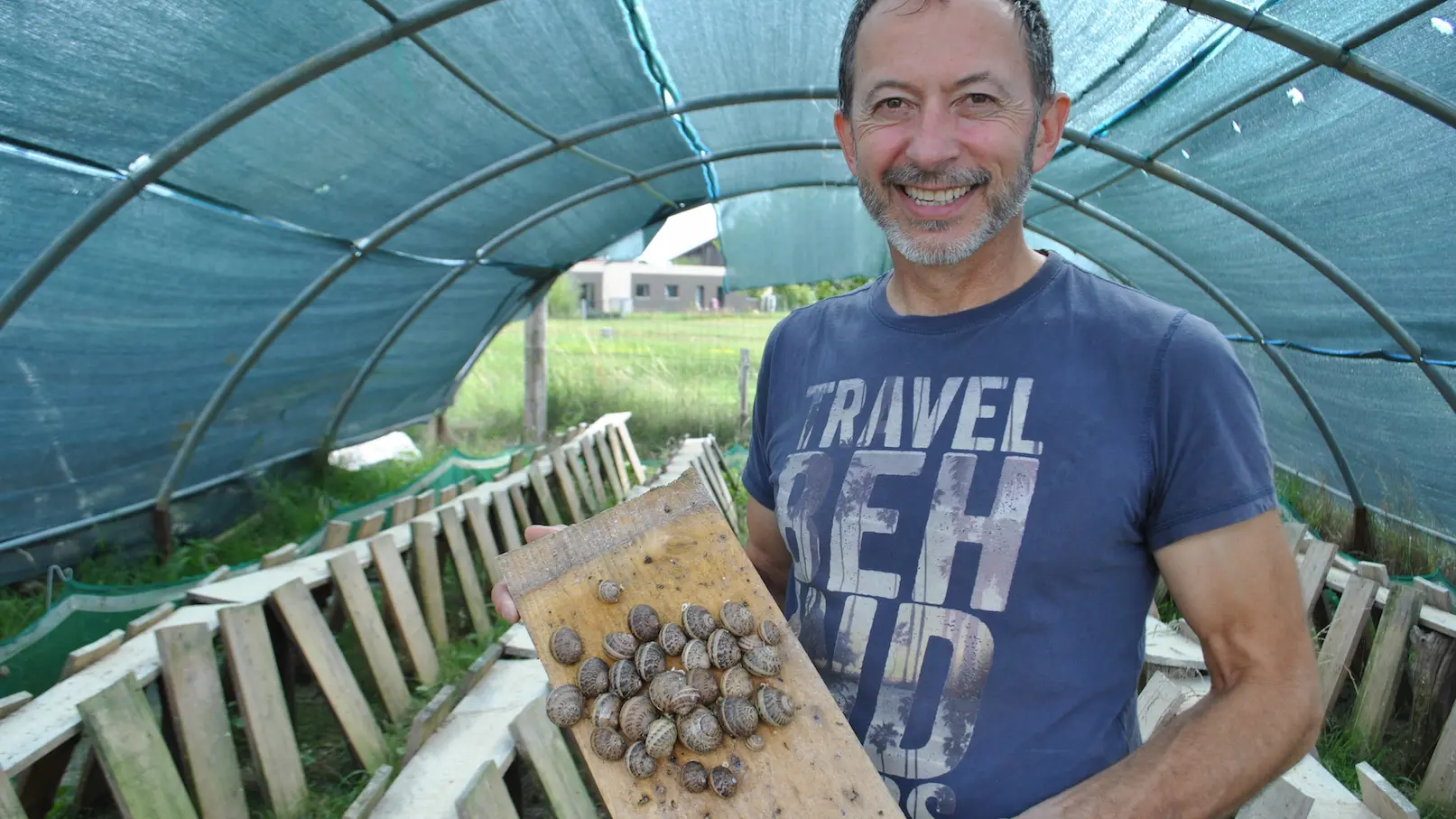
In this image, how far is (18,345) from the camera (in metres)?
4.56

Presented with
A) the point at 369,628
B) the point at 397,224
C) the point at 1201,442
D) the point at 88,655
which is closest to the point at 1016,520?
the point at 1201,442

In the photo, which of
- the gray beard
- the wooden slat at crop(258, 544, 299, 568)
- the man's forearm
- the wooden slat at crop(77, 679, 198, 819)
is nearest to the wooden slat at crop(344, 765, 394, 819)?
the wooden slat at crop(77, 679, 198, 819)

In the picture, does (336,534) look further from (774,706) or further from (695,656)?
(774,706)

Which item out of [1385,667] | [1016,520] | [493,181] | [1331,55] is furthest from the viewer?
[493,181]

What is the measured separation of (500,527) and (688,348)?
33.0 feet

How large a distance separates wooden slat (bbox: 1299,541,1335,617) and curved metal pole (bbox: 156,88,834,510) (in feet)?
12.6

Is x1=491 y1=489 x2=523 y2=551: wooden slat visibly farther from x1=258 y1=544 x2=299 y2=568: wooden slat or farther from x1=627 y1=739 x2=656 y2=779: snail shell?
x1=627 y1=739 x2=656 y2=779: snail shell

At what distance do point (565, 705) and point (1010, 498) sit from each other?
0.79 meters

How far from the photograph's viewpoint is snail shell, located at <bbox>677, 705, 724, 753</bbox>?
4.95 ft

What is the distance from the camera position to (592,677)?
158 cm

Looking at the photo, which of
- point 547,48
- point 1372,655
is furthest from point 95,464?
point 1372,655

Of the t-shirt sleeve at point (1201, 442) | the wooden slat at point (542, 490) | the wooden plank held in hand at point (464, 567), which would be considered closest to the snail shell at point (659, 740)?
the t-shirt sleeve at point (1201, 442)

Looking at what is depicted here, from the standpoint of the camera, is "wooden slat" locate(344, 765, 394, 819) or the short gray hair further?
"wooden slat" locate(344, 765, 394, 819)

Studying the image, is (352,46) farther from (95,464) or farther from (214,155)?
(95,464)
